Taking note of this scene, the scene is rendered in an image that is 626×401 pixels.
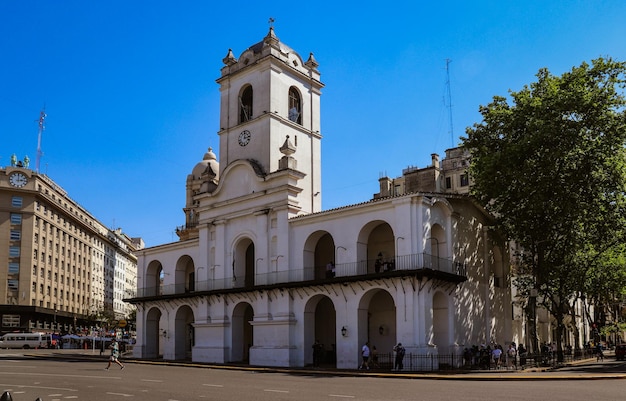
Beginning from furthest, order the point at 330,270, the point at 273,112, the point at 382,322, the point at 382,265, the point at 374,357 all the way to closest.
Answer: the point at 273,112 → the point at 382,322 → the point at 330,270 → the point at 382,265 → the point at 374,357

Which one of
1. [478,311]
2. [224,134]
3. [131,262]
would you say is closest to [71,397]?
[478,311]

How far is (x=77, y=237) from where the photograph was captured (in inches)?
3807

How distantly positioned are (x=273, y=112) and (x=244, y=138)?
307 centimetres

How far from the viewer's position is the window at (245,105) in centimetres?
4350

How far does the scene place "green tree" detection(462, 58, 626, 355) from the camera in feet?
107

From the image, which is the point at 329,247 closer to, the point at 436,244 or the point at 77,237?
the point at 436,244

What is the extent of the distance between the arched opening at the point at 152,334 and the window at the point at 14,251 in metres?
38.9

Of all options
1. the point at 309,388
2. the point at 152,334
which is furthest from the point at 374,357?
the point at 152,334

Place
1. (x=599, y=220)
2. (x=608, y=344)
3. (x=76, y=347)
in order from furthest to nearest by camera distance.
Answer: (x=76, y=347) → (x=608, y=344) → (x=599, y=220)

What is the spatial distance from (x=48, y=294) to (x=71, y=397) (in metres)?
71.9

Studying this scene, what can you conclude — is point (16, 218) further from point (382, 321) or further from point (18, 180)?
point (382, 321)

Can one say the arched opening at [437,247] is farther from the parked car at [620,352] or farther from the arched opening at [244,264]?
the parked car at [620,352]

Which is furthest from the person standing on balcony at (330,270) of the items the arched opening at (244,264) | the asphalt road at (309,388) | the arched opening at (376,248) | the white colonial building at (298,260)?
the asphalt road at (309,388)

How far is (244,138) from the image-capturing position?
42.3 meters
